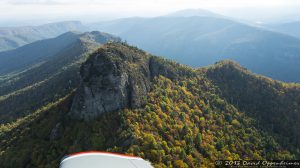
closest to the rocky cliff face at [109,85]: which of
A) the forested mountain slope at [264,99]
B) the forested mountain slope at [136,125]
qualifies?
the forested mountain slope at [136,125]

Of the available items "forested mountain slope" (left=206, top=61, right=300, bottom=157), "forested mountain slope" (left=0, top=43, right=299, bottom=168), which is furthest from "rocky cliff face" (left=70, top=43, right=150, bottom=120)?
"forested mountain slope" (left=206, top=61, right=300, bottom=157)

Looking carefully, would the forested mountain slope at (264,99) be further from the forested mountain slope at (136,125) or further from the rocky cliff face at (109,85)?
the rocky cliff face at (109,85)

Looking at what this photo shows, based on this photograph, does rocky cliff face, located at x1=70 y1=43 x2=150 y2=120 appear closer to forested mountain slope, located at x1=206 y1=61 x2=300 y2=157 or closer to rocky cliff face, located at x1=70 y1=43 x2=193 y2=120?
rocky cliff face, located at x1=70 y1=43 x2=193 y2=120

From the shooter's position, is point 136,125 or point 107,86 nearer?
point 136,125

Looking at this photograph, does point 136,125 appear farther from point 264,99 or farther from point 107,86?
point 264,99

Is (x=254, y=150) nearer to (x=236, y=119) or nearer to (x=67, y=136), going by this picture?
(x=236, y=119)

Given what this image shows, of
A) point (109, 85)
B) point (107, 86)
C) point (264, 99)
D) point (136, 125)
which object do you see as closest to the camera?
point (136, 125)

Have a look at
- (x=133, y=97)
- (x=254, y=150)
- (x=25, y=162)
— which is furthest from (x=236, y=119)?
(x=25, y=162)

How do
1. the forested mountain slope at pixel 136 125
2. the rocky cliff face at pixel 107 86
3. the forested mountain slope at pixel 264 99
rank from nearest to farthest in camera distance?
the forested mountain slope at pixel 136 125 → the rocky cliff face at pixel 107 86 → the forested mountain slope at pixel 264 99

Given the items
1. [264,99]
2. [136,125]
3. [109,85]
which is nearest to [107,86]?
[109,85]
